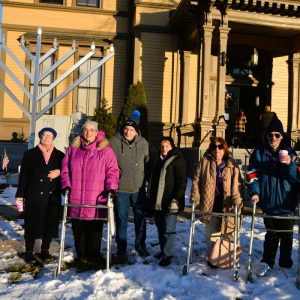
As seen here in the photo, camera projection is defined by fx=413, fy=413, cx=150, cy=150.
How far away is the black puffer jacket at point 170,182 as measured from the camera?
5.30 metres

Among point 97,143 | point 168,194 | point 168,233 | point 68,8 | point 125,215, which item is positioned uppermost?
point 68,8

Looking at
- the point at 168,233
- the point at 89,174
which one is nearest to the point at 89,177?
the point at 89,174

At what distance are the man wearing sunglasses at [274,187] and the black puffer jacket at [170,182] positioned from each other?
860mm

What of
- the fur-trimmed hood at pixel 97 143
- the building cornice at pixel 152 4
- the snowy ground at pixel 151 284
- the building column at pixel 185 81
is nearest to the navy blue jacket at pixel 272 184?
the snowy ground at pixel 151 284

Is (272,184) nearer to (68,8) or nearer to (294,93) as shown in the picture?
(294,93)

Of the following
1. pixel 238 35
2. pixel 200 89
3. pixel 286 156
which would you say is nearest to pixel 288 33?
pixel 238 35

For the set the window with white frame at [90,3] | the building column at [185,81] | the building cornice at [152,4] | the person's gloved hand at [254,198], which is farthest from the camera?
the window with white frame at [90,3]

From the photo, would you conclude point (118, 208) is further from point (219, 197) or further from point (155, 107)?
point (155, 107)

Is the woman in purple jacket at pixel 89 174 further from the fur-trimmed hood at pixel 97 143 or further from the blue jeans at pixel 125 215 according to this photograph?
the blue jeans at pixel 125 215

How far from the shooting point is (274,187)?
497 cm

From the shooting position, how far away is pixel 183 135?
14.9 meters

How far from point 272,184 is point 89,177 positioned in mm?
2215

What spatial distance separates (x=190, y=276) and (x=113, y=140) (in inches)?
79.3

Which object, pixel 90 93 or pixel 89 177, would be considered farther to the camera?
pixel 90 93
